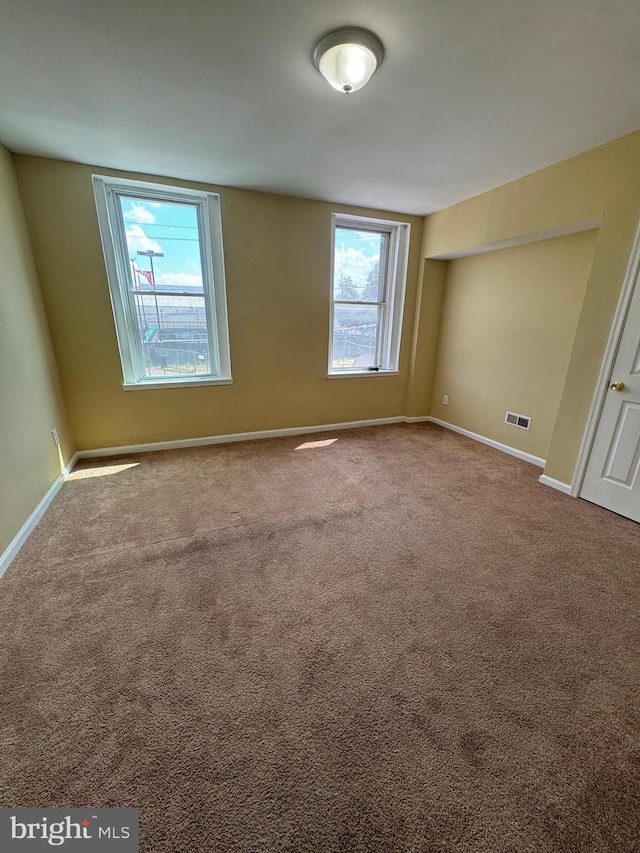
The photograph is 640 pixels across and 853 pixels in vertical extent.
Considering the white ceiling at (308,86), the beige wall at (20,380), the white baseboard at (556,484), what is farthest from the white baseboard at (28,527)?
the white baseboard at (556,484)

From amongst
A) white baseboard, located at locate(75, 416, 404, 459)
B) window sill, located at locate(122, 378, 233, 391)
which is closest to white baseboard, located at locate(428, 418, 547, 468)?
white baseboard, located at locate(75, 416, 404, 459)

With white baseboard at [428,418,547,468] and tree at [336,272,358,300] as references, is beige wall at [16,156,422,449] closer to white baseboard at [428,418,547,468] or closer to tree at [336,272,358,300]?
tree at [336,272,358,300]

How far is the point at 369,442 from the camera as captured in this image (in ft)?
12.3

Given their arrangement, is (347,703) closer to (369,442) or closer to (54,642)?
(54,642)

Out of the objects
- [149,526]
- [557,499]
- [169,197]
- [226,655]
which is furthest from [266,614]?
[169,197]

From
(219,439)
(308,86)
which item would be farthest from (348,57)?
(219,439)

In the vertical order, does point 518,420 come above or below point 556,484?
above

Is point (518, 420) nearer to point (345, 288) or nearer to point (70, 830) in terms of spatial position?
point (345, 288)

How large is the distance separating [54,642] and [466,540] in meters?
2.20

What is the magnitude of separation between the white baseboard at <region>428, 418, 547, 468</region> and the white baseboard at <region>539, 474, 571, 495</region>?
0.16 m

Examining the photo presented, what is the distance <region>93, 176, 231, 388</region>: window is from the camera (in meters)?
2.91

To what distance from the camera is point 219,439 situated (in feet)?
11.9

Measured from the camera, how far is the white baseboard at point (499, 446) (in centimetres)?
322

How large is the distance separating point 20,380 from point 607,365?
13.3ft
